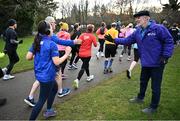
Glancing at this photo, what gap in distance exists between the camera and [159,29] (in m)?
6.08

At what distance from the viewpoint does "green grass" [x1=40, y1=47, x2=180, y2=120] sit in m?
6.27

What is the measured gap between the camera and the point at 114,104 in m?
7.10

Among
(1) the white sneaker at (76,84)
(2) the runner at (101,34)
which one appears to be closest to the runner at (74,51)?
(2) the runner at (101,34)

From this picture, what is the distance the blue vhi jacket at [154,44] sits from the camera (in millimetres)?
6027

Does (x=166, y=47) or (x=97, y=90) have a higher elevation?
(x=166, y=47)

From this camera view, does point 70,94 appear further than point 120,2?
No

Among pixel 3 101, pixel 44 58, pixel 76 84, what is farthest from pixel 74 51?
pixel 44 58

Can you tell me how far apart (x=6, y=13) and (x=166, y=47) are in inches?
1278

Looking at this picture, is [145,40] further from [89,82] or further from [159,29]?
[89,82]

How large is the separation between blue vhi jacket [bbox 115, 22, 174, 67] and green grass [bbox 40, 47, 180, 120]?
111cm

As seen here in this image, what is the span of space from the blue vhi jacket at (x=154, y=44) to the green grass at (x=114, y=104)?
1107 millimetres

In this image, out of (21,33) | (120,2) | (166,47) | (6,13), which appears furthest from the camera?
(120,2)

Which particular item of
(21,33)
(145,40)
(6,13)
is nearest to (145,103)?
(145,40)

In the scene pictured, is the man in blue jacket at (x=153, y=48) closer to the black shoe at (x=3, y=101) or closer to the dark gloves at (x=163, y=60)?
the dark gloves at (x=163, y=60)
